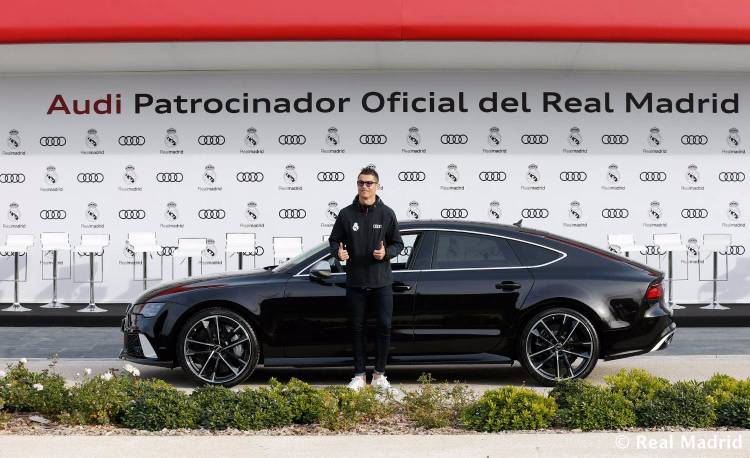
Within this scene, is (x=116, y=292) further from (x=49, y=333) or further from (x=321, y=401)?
(x=321, y=401)

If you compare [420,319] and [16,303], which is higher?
[420,319]

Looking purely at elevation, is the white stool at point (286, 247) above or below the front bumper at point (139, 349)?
above

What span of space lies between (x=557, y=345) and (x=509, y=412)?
8.39 ft

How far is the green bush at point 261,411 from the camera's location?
24.6 feet

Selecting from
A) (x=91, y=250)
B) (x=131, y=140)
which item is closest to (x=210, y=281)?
(x=91, y=250)

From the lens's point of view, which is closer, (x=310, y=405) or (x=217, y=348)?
(x=310, y=405)

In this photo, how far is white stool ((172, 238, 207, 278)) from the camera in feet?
53.0

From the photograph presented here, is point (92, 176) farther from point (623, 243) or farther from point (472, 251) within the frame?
point (472, 251)

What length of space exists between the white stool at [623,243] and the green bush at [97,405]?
10135 millimetres

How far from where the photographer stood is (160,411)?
755 cm

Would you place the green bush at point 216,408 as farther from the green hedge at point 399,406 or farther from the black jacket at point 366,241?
the black jacket at point 366,241

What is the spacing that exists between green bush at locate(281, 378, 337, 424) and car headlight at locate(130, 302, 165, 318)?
254cm

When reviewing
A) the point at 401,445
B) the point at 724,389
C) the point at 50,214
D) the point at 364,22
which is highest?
the point at 364,22

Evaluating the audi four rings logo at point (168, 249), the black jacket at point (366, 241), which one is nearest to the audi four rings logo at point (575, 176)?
the audi four rings logo at point (168, 249)
